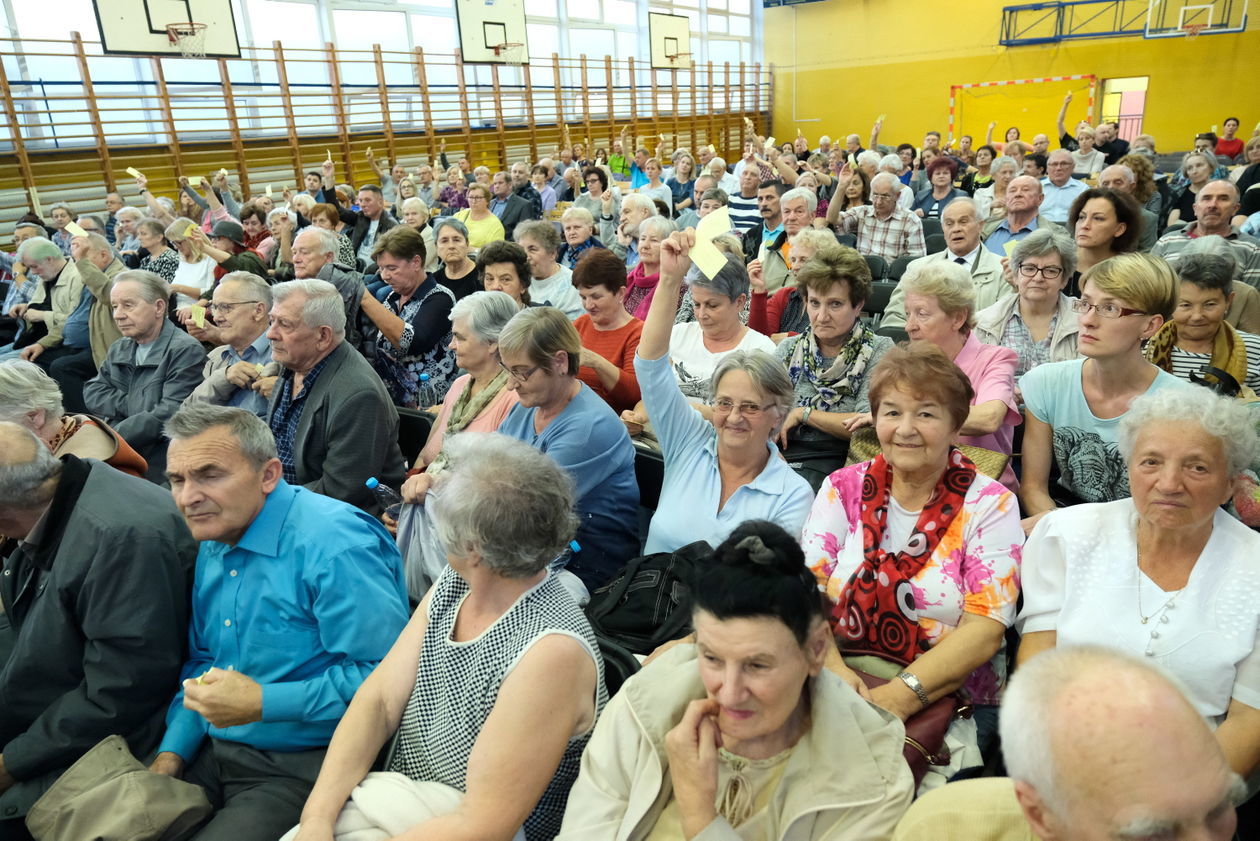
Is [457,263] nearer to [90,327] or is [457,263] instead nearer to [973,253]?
[90,327]

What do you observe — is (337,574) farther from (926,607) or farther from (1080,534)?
(1080,534)

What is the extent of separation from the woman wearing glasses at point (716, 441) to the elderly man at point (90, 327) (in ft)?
14.1

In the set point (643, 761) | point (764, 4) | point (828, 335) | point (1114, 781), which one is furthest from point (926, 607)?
point (764, 4)

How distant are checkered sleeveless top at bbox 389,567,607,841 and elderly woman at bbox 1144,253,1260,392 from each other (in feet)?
7.65

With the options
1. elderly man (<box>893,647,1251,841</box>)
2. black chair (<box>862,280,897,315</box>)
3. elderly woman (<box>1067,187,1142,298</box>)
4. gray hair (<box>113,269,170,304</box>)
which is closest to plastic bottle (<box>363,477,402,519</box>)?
gray hair (<box>113,269,170,304</box>)

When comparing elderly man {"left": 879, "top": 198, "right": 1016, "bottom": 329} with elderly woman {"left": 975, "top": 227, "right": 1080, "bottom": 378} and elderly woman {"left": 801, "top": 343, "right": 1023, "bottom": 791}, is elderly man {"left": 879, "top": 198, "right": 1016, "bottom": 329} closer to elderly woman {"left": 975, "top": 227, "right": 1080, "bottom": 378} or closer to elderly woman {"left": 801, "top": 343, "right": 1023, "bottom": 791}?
elderly woman {"left": 975, "top": 227, "right": 1080, "bottom": 378}

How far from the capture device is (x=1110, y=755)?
0.95 m

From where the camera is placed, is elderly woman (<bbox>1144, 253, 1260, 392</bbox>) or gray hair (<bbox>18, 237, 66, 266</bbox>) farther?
gray hair (<bbox>18, 237, 66, 266</bbox>)

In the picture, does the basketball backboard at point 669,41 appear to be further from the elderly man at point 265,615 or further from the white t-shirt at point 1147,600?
the white t-shirt at point 1147,600

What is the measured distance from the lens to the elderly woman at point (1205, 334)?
2.68 metres

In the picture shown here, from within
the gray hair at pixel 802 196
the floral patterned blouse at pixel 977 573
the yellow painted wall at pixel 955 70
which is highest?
the yellow painted wall at pixel 955 70

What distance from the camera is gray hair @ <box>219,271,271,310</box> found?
3616mm

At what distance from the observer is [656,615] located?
204 centimetres

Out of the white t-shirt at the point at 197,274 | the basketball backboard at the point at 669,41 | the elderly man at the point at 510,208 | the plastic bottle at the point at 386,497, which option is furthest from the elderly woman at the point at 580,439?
the basketball backboard at the point at 669,41
